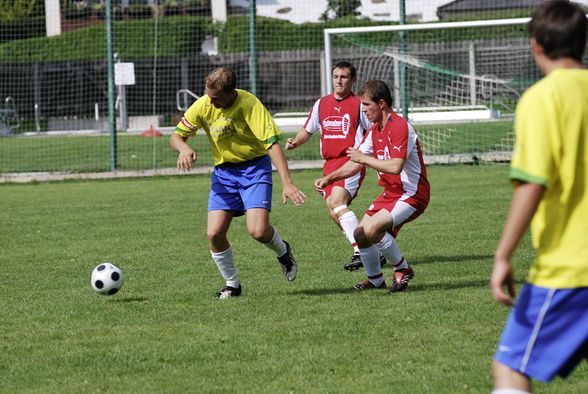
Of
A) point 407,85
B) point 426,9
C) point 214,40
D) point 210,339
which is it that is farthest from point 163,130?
point 210,339

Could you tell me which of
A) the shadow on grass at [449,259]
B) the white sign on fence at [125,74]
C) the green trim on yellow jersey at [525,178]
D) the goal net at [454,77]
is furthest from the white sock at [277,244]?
the white sign on fence at [125,74]

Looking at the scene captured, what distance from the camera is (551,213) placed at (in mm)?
3912

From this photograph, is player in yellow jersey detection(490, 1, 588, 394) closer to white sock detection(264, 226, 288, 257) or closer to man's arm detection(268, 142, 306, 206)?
man's arm detection(268, 142, 306, 206)

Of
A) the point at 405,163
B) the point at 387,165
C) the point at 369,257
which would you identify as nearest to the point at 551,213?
the point at 387,165

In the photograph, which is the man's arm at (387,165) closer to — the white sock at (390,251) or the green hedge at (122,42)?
the white sock at (390,251)

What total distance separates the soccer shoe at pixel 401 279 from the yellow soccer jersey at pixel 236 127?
1.48 meters

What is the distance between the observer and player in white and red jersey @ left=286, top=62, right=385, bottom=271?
10.4 metres

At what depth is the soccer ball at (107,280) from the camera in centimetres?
849

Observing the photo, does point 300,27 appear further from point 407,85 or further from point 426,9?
point 407,85

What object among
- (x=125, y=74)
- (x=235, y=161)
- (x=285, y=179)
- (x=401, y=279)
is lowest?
(x=401, y=279)

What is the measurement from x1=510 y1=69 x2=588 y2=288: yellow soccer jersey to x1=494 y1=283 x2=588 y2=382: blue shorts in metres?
0.06

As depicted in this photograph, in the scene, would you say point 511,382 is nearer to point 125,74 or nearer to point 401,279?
point 401,279

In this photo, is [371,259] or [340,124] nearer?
[371,259]

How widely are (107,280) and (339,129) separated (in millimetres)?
3166
